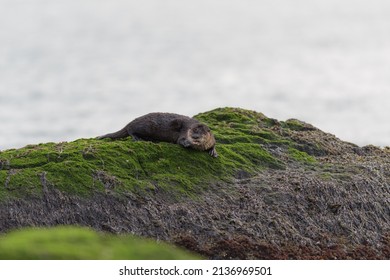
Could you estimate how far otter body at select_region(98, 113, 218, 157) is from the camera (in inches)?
728

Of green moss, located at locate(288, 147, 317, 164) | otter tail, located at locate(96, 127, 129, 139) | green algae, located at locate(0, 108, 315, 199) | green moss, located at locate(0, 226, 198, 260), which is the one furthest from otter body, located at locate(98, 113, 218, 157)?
green moss, located at locate(0, 226, 198, 260)

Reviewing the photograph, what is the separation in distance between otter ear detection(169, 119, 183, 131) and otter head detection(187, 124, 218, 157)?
0.49 meters

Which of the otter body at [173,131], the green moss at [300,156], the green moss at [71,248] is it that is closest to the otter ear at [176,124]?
the otter body at [173,131]

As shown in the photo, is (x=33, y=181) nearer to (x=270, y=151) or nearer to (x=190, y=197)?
(x=190, y=197)

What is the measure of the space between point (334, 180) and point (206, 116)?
19.0ft

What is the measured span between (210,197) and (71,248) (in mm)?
10367

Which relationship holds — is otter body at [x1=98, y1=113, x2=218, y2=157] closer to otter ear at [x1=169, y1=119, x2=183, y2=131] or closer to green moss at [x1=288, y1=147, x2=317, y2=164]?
otter ear at [x1=169, y1=119, x2=183, y2=131]

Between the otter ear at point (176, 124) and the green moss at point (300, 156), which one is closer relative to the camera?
the otter ear at point (176, 124)

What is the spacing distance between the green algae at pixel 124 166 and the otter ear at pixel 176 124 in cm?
72

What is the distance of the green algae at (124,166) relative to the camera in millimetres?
16141

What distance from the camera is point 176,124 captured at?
758 inches

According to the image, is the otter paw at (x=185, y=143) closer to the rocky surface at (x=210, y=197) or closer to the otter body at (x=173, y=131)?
the otter body at (x=173, y=131)

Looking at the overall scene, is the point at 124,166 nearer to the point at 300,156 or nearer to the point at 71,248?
the point at 300,156

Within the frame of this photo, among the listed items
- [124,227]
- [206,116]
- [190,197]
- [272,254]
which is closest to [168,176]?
[190,197]
